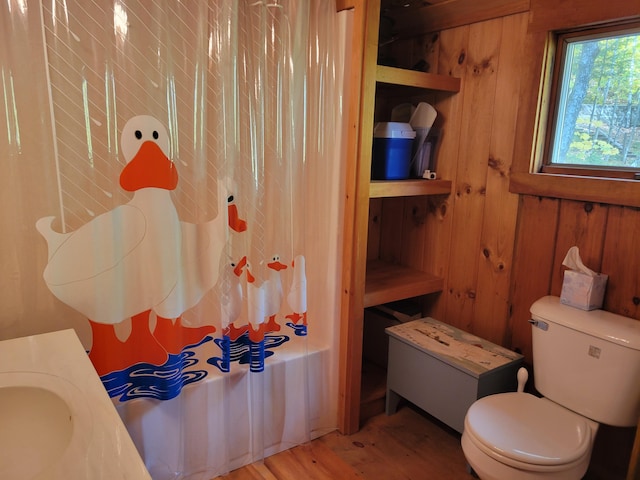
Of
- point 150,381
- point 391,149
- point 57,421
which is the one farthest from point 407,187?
point 57,421

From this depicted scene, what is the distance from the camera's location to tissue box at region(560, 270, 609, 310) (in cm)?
181

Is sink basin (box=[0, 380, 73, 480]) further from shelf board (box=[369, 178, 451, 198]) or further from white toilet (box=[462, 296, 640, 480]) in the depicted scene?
shelf board (box=[369, 178, 451, 198])

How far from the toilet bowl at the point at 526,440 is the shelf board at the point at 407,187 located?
97 centimetres

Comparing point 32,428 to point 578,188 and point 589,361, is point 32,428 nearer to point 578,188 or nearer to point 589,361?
point 589,361

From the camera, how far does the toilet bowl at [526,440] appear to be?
1518 millimetres

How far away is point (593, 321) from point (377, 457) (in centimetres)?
109

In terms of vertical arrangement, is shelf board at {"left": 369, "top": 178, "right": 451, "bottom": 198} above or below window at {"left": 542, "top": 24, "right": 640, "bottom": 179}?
below

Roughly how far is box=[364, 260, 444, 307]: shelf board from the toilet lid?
0.67m

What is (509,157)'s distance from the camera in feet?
7.06

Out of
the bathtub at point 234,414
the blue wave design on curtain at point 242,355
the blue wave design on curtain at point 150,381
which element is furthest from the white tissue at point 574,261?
the blue wave design on curtain at point 150,381

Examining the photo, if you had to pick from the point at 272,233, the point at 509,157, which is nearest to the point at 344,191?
the point at 272,233

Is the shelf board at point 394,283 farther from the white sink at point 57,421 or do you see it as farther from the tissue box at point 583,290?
the white sink at point 57,421

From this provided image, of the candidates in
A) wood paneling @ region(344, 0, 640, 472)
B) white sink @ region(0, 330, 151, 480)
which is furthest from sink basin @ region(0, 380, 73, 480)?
wood paneling @ region(344, 0, 640, 472)

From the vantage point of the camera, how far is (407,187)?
7.34ft
